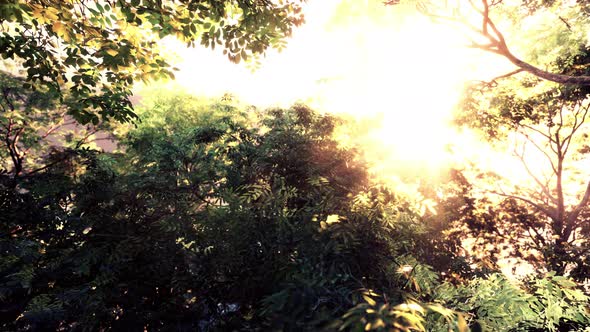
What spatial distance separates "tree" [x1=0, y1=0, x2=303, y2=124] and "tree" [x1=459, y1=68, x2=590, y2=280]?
691cm

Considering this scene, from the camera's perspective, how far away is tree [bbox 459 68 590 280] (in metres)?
8.77

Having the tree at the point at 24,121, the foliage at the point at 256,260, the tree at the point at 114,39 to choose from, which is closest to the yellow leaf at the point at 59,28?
Result: the tree at the point at 114,39

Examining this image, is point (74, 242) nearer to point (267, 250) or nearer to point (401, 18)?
point (267, 250)

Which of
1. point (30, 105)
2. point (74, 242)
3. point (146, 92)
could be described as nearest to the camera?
point (74, 242)

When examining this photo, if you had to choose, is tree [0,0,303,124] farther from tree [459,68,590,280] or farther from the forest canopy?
tree [459,68,590,280]

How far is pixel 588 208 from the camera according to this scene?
9.64m

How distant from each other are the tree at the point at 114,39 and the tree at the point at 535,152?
691 centimetres

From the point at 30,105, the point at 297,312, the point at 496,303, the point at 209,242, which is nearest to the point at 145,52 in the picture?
the point at 209,242

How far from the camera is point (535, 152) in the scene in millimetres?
10773

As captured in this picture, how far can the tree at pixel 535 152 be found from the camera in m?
8.77

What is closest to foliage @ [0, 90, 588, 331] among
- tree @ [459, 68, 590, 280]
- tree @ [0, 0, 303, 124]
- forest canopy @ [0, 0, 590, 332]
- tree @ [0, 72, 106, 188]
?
forest canopy @ [0, 0, 590, 332]

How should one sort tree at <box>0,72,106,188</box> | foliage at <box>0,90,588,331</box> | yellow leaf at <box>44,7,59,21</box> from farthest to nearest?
tree at <box>0,72,106,188</box> < yellow leaf at <box>44,7,59,21</box> < foliage at <box>0,90,588,331</box>

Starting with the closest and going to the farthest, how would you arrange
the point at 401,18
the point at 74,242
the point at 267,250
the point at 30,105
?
the point at 267,250
the point at 74,242
the point at 401,18
the point at 30,105

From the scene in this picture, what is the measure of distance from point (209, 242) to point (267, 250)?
2.93 feet
